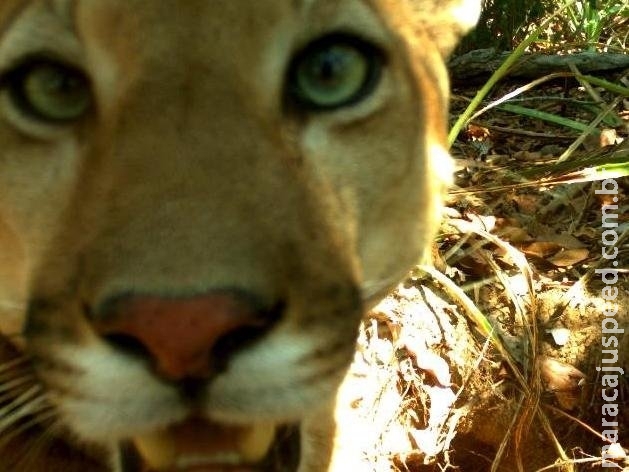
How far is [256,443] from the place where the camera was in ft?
4.41

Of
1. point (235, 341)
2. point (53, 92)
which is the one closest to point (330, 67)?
point (53, 92)

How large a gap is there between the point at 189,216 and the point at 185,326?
0.64 feet

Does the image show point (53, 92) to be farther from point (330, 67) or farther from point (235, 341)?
point (235, 341)

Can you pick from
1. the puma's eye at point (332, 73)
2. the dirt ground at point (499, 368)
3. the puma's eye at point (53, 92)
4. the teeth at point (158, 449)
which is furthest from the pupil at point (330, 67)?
the dirt ground at point (499, 368)

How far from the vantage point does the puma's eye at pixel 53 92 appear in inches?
58.7

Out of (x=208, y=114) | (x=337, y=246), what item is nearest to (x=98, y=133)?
(x=208, y=114)

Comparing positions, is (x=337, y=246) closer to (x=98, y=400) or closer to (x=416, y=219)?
(x=98, y=400)

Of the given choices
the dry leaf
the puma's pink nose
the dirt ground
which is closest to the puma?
the puma's pink nose

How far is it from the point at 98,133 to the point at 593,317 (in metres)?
1.97

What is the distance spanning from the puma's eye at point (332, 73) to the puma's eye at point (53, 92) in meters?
0.36

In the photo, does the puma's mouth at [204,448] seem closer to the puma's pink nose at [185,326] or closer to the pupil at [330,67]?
the puma's pink nose at [185,326]

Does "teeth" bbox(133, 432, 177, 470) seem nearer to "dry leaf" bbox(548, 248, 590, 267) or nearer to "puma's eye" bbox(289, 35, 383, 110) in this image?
"puma's eye" bbox(289, 35, 383, 110)

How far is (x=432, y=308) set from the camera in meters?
2.93

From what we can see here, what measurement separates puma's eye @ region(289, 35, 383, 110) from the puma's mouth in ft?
1.91
